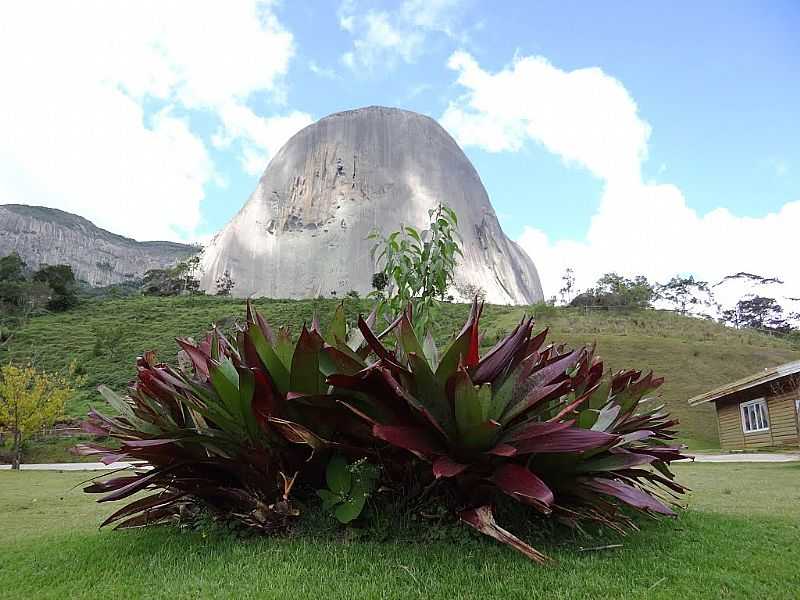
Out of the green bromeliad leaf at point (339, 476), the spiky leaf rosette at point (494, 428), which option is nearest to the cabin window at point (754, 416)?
the spiky leaf rosette at point (494, 428)

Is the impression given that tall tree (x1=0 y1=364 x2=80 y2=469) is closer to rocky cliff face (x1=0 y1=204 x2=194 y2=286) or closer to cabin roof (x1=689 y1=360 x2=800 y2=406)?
cabin roof (x1=689 y1=360 x2=800 y2=406)

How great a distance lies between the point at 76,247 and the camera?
11169 centimetres

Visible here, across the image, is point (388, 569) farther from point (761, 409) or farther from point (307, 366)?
point (761, 409)

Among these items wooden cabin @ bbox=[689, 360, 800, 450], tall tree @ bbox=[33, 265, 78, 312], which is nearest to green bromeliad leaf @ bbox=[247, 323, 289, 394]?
wooden cabin @ bbox=[689, 360, 800, 450]

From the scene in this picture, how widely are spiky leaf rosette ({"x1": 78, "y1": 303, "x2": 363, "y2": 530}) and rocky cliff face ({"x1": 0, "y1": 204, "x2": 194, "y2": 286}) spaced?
4437 inches

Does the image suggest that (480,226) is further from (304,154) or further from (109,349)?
(109,349)

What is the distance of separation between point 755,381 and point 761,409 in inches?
73.4

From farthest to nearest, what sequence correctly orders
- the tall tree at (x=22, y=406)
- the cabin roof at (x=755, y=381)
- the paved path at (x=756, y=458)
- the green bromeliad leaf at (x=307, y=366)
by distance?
the tall tree at (x=22, y=406), the cabin roof at (x=755, y=381), the paved path at (x=756, y=458), the green bromeliad leaf at (x=307, y=366)

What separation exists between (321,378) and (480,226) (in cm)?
7733

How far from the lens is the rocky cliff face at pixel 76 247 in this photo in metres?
105

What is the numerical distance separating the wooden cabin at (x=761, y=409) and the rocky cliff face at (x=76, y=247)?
105712mm

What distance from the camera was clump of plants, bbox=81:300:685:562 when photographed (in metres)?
2.11

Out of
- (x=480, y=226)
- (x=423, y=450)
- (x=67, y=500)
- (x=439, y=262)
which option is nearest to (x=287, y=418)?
(x=423, y=450)

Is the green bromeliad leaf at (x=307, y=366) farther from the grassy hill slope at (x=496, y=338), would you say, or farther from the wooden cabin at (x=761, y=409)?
the grassy hill slope at (x=496, y=338)
